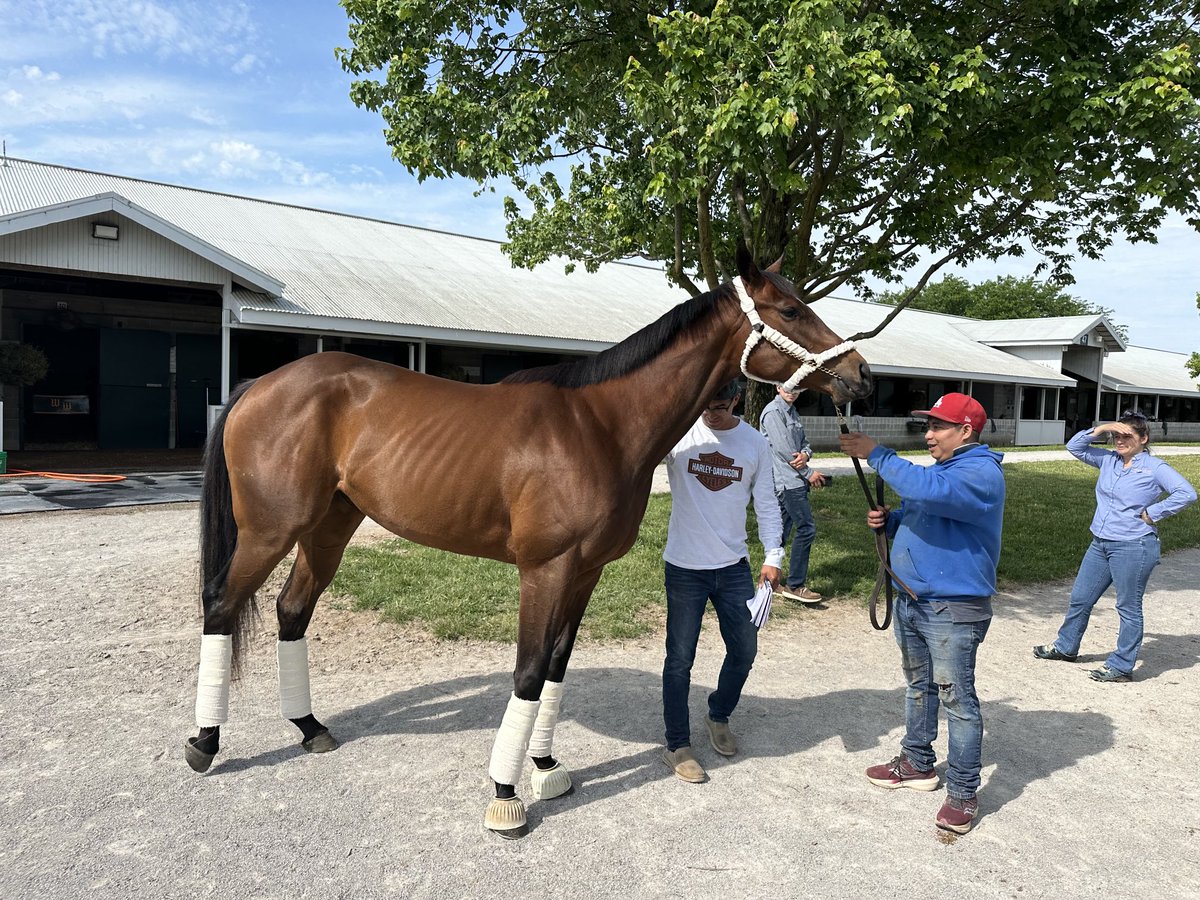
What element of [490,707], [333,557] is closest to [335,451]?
[333,557]

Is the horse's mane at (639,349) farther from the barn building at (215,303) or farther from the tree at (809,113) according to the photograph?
the barn building at (215,303)

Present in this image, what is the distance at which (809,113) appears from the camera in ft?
19.4

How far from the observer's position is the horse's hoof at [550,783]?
3209 mm

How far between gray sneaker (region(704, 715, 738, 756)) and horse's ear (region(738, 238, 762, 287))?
2251 mm

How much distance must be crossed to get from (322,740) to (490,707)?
0.95m

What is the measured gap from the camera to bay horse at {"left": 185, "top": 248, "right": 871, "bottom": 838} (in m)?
3.05

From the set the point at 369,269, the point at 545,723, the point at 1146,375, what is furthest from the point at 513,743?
the point at 1146,375

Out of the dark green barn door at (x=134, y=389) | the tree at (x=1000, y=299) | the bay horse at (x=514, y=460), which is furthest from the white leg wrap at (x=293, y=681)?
the tree at (x=1000, y=299)

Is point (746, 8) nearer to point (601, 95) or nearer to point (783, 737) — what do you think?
point (601, 95)

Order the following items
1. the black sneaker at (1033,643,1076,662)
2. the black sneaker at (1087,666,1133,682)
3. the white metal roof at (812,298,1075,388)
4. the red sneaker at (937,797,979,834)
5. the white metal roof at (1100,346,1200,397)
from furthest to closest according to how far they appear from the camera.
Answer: the white metal roof at (1100,346,1200,397) < the white metal roof at (812,298,1075,388) < the black sneaker at (1033,643,1076,662) < the black sneaker at (1087,666,1133,682) < the red sneaker at (937,797,979,834)

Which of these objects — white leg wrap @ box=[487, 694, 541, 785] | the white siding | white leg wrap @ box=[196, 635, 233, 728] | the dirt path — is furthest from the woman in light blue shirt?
the white siding

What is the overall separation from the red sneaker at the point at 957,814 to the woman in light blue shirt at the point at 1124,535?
2.76m

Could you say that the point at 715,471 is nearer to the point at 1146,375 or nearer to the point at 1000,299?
the point at 1146,375

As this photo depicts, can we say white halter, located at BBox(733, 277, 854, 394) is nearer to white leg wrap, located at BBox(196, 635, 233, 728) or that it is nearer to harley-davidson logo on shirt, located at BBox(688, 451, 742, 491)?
harley-davidson logo on shirt, located at BBox(688, 451, 742, 491)
